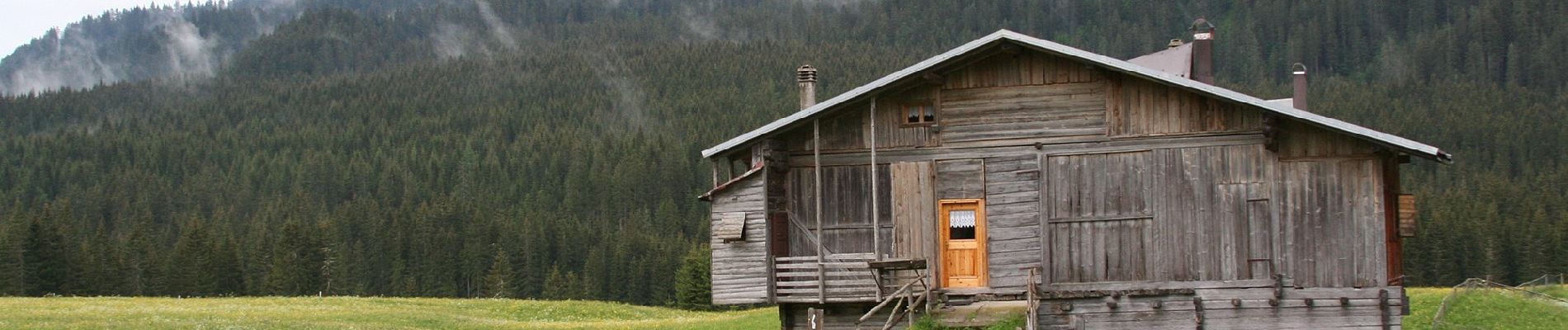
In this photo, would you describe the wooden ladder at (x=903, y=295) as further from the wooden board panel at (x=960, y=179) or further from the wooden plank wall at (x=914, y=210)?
the wooden board panel at (x=960, y=179)

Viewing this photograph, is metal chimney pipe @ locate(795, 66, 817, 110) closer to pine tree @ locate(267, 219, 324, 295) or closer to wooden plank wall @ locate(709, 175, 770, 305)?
wooden plank wall @ locate(709, 175, 770, 305)

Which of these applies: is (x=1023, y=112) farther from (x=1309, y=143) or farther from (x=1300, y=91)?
(x=1300, y=91)

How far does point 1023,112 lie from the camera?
100 feet

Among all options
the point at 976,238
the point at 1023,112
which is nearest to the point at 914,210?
the point at 976,238

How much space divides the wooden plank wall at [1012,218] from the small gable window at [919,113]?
4.52 ft

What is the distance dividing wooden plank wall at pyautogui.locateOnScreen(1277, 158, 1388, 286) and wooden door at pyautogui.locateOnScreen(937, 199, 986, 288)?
5.49 meters

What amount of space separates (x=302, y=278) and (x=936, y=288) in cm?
8378

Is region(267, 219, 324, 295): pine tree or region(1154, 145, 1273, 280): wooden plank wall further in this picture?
region(267, 219, 324, 295): pine tree

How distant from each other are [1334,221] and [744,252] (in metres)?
10.8

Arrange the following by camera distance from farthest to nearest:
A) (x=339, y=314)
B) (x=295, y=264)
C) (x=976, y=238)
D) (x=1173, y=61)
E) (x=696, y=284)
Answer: (x=295, y=264) < (x=696, y=284) < (x=339, y=314) < (x=1173, y=61) < (x=976, y=238)

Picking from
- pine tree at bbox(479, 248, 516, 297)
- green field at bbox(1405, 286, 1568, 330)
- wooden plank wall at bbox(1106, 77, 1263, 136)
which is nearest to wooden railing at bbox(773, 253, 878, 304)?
wooden plank wall at bbox(1106, 77, 1263, 136)

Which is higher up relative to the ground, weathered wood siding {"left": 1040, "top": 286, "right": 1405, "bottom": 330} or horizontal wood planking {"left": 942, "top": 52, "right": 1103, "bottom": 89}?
horizontal wood planking {"left": 942, "top": 52, "right": 1103, "bottom": 89}

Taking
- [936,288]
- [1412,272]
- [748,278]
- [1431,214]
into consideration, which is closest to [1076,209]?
[936,288]

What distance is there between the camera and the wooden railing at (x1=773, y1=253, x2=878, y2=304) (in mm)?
30688
